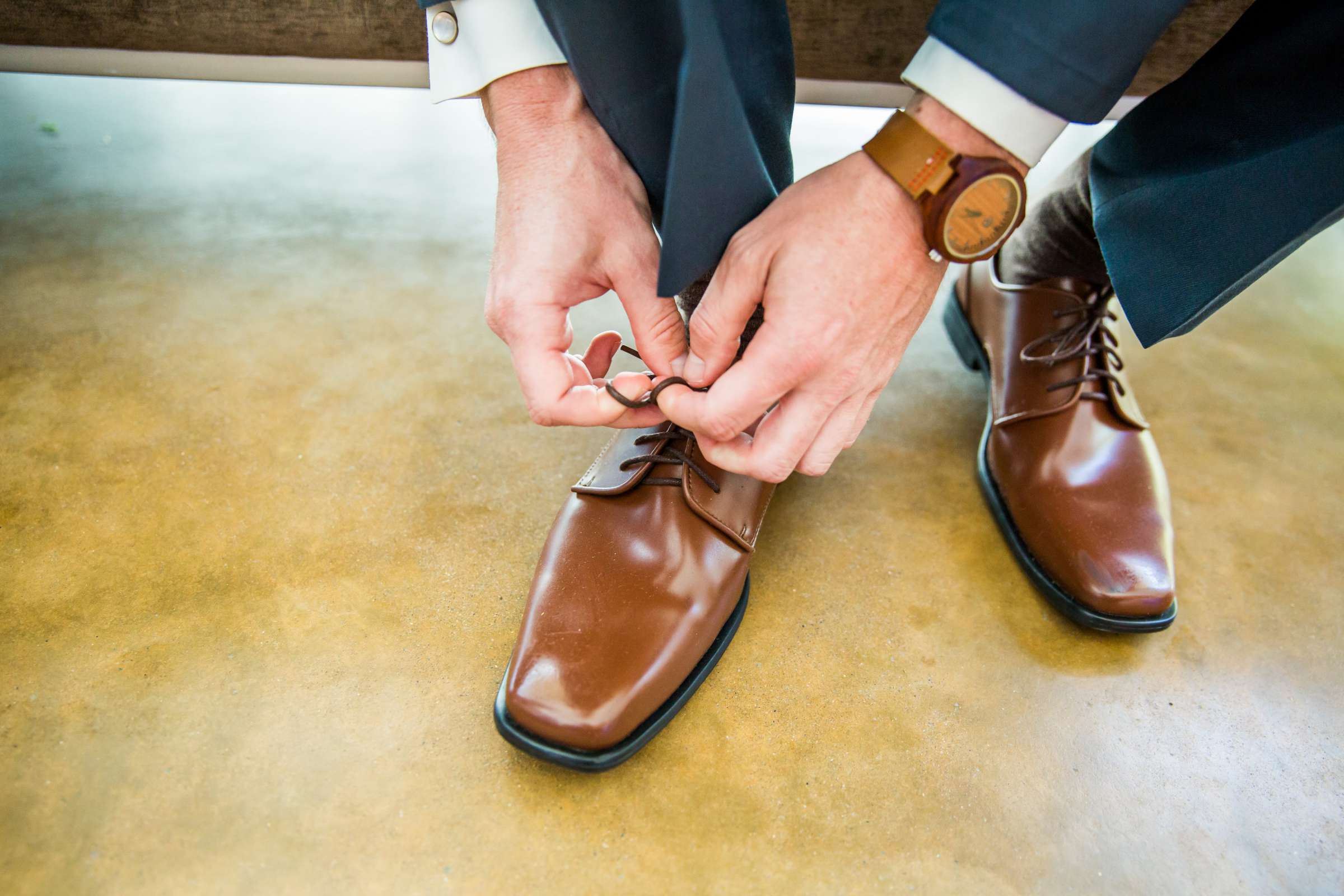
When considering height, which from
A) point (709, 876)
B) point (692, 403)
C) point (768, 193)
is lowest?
point (709, 876)

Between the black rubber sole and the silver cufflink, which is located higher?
the silver cufflink

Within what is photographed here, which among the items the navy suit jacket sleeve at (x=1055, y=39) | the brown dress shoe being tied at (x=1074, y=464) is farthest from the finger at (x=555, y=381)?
the brown dress shoe being tied at (x=1074, y=464)

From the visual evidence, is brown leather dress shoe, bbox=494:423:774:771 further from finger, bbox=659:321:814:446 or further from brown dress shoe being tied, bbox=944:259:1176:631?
brown dress shoe being tied, bbox=944:259:1176:631

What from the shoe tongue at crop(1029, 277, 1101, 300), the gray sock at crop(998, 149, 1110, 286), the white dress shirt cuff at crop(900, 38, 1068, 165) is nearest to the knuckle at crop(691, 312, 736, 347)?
the white dress shirt cuff at crop(900, 38, 1068, 165)

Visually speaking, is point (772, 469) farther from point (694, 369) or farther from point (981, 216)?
point (981, 216)

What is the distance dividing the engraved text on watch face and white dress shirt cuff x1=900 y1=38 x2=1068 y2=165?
1.2 inches

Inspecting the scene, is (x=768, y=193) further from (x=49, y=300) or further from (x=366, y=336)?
(x=49, y=300)

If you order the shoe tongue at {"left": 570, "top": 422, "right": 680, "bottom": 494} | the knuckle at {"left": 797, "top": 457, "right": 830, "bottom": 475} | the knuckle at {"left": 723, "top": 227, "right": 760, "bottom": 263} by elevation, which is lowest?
the shoe tongue at {"left": 570, "top": 422, "right": 680, "bottom": 494}

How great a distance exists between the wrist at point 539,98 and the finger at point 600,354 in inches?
7.5

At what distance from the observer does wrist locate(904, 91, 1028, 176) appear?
525 millimetres

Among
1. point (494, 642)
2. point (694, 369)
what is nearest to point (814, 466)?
point (694, 369)

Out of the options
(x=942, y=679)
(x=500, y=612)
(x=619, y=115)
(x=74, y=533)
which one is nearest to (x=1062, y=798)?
(x=942, y=679)

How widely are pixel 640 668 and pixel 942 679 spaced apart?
31 cm

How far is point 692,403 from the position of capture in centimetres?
60
